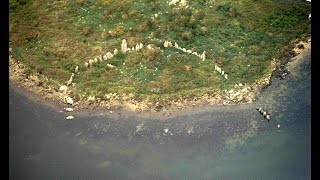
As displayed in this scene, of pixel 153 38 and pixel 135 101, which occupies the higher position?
pixel 153 38

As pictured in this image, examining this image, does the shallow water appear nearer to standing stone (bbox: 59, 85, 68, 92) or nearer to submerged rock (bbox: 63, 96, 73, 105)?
submerged rock (bbox: 63, 96, 73, 105)

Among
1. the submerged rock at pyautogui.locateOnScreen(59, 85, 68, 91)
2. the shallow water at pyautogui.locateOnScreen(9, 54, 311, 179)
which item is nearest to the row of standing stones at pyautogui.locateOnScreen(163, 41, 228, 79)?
the shallow water at pyautogui.locateOnScreen(9, 54, 311, 179)

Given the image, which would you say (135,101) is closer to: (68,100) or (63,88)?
(68,100)

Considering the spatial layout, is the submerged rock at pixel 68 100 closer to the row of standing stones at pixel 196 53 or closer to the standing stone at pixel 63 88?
the standing stone at pixel 63 88

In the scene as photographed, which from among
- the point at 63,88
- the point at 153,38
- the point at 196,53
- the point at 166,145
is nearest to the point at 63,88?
the point at 63,88

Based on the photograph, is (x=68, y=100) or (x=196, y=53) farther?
(x=196, y=53)

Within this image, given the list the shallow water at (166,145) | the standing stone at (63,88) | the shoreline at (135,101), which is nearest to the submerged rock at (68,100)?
the shoreline at (135,101)

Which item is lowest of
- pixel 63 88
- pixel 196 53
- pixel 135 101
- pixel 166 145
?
pixel 166 145

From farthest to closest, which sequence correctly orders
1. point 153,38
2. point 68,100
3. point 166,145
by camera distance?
1. point 153,38
2. point 68,100
3. point 166,145
